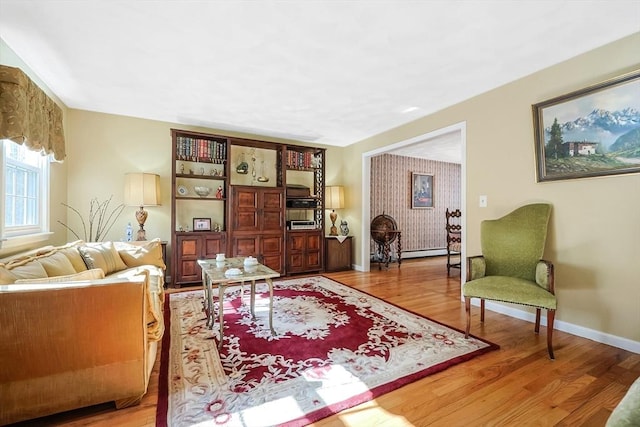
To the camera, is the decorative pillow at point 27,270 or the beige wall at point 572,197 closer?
the decorative pillow at point 27,270

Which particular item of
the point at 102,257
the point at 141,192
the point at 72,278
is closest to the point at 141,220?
the point at 141,192

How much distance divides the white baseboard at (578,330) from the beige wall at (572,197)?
37 millimetres

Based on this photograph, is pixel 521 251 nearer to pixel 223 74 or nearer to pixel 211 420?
pixel 211 420

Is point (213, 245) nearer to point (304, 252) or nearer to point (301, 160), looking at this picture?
point (304, 252)

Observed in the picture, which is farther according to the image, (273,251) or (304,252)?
(304,252)

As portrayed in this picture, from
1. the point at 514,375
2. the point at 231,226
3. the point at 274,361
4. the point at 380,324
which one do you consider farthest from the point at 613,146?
the point at 231,226

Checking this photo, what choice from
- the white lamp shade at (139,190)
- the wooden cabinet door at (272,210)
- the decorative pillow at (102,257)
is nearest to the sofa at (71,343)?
the decorative pillow at (102,257)

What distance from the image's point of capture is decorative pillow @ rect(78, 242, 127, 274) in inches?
105

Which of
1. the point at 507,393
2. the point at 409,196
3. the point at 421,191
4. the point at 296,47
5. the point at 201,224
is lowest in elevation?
the point at 507,393

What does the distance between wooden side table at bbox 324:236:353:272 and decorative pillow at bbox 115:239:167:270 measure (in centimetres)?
267

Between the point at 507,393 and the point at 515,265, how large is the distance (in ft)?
4.46

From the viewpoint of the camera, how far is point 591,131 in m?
2.37

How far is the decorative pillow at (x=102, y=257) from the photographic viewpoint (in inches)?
105

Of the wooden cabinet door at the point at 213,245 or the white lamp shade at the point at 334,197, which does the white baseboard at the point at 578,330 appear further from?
the wooden cabinet door at the point at 213,245
